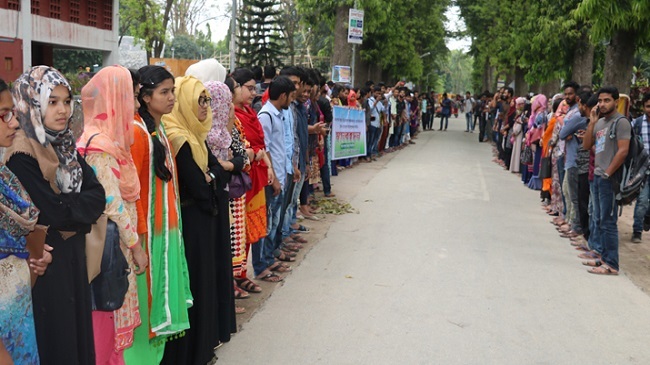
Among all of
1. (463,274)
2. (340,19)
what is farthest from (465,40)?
(463,274)

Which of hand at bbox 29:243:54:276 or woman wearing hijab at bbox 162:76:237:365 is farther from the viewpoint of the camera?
woman wearing hijab at bbox 162:76:237:365

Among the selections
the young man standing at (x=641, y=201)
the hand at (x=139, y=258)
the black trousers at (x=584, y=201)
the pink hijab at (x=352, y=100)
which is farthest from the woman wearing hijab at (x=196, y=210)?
the pink hijab at (x=352, y=100)

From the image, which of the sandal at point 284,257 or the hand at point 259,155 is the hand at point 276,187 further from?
the sandal at point 284,257

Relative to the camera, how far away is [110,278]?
3.33 meters

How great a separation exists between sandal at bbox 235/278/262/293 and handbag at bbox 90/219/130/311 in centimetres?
267

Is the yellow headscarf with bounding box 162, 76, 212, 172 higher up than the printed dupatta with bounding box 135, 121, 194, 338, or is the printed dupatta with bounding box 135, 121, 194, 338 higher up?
the yellow headscarf with bounding box 162, 76, 212, 172

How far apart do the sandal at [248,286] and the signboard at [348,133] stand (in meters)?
8.20

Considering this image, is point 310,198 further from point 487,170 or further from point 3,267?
point 3,267

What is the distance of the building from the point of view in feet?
66.2

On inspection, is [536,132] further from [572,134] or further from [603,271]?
[603,271]

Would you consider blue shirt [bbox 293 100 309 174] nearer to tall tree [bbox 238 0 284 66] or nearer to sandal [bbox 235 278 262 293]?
sandal [bbox 235 278 262 293]

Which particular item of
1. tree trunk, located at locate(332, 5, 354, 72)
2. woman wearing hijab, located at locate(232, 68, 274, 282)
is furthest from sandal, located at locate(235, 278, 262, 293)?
tree trunk, located at locate(332, 5, 354, 72)

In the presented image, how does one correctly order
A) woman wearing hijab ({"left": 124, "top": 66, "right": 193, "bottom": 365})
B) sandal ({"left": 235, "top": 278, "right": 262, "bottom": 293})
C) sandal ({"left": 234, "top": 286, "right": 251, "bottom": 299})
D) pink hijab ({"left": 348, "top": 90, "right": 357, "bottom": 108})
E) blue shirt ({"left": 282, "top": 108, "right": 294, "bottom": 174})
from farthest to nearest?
1. pink hijab ({"left": 348, "top": 90, "right": 357, "bottom": 108})
2. blue shirt ({"left": 282, "top": 108, "right": 294, "bottom": 174})
3. sandal ({"left": 235, "top": 278, "right": 262, "bottom": 293})
4. sandal ({"left": 234, "top": 286, "right": 251, "bottom": 299})
5. woman wearing hijab ({"left": 124, "top": 66, "right": 193, "bottom": 365})

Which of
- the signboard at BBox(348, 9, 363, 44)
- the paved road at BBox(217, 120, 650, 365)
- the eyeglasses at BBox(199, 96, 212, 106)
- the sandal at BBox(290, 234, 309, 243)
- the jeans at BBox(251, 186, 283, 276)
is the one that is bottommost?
the paved road at BBox(217, 120, 650, 365)
